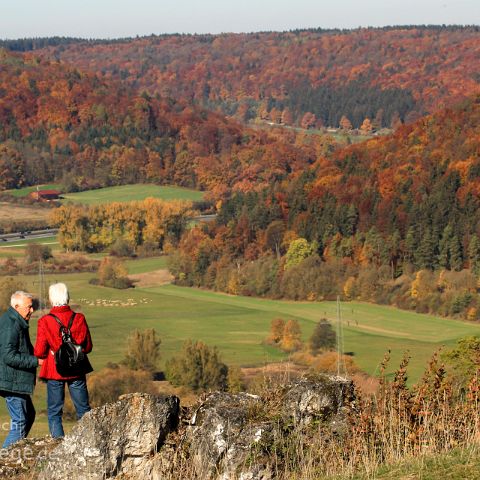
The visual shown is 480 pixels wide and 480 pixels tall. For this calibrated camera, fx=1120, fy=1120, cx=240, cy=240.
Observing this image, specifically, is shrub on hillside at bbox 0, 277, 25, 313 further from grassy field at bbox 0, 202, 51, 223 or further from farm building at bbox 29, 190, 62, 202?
farm building at bbox 29, 190, 62, 202

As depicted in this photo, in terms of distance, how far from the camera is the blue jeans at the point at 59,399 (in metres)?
10.2

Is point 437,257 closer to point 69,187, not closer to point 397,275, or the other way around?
point 397,275

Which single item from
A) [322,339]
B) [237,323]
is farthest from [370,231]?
[322,339]

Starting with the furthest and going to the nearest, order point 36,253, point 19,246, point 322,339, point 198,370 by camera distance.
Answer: point 19,246 → point 36,253 → point 322,339 → point 198,370

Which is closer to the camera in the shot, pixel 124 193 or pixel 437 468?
pixel 437 468

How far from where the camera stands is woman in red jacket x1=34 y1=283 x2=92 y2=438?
9914mm

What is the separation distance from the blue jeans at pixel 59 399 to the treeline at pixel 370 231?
224 feet

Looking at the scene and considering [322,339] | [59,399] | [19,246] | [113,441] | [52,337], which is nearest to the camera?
[113,441]

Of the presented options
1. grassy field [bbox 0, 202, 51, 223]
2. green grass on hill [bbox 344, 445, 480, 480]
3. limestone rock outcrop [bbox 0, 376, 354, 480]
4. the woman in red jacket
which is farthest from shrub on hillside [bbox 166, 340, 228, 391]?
grassy field [bbox 0, 202, 51, 223]

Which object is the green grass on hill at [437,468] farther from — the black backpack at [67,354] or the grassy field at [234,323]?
the grassy field at [234,323]

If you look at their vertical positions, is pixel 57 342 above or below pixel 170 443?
above

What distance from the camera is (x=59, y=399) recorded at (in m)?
10.4

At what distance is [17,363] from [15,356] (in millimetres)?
66

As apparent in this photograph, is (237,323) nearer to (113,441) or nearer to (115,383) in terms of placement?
(115,383)
